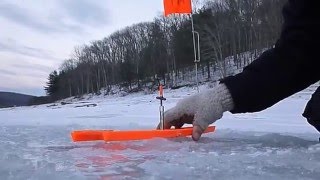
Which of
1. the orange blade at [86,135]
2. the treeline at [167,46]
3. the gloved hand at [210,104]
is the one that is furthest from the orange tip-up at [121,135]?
the treeline at [167,46]

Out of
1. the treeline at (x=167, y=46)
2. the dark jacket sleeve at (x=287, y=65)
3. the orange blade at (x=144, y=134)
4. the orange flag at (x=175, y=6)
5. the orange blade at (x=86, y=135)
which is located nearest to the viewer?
the dark jacket sleeve at (x=287, y=65)

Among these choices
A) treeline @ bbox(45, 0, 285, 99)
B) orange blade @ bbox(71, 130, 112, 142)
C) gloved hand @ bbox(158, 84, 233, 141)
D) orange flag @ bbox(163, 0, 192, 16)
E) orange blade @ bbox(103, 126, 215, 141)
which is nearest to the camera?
gloved hand @ bbox(158, 84, 233, 141)

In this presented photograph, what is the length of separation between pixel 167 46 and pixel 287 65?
54300 mm

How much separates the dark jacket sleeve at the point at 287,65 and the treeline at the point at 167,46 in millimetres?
27483

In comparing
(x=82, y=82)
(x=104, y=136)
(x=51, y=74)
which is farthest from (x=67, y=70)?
(x=104, y=136)

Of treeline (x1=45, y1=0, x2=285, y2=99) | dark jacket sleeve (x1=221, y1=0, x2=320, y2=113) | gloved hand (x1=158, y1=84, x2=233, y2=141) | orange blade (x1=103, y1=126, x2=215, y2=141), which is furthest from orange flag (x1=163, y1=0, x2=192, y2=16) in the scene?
treeline (x1=45, y1=0, x2=285, y2=99)

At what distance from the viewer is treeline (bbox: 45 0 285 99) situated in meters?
44.3

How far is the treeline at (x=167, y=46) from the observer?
145 ft

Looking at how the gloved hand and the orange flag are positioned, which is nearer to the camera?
the gloved hand

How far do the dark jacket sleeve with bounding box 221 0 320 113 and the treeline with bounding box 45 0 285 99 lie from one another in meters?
27.5

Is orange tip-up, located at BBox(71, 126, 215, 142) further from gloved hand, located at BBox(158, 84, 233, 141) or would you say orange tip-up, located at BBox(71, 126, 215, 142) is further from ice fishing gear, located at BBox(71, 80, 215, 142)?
gloved hand, located at BBox(158, 84, 233, 141)

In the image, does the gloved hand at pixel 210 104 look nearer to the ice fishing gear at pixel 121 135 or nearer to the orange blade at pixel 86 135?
the ice fishing gear at pixel 121 135

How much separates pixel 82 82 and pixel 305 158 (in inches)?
2984

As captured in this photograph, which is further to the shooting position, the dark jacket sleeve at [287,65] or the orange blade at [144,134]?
the orange blade at [144,134]
